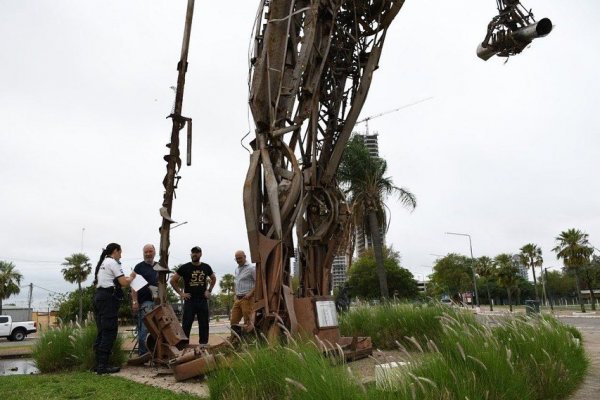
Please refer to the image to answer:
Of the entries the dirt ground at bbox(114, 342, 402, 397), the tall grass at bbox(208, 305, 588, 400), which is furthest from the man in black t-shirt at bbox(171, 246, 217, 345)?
the tall grass at bbox(208, 305, 588, 400)

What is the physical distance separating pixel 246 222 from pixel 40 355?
3.49 m

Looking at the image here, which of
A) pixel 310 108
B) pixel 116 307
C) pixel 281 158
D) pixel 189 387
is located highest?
pixel 310 108

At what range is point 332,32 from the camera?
22.1 ft

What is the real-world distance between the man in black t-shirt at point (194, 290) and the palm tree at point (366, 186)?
1895cm

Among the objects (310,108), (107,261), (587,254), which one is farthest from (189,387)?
(587,254)

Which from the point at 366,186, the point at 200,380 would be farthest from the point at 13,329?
the point at 200,380

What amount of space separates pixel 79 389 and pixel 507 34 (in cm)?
542

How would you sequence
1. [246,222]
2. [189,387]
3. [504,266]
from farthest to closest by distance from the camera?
[504,266] → [246,222] → [189,387]

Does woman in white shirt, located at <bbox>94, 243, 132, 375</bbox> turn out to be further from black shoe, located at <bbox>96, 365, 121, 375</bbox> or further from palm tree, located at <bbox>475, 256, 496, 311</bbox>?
palm tree, located at <bbox>475, 256, 496, 311</bbox>

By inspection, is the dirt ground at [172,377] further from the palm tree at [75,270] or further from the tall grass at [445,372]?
the palm tree at [75,270]

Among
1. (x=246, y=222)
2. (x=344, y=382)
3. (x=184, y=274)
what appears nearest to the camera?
(x=344, y=382)

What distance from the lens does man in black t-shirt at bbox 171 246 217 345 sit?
730cm

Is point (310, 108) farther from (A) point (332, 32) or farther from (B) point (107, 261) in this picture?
(B) point (107, 261)

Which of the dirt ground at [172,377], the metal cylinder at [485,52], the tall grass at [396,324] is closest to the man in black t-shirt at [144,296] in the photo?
the dirt ground at [172,377]
